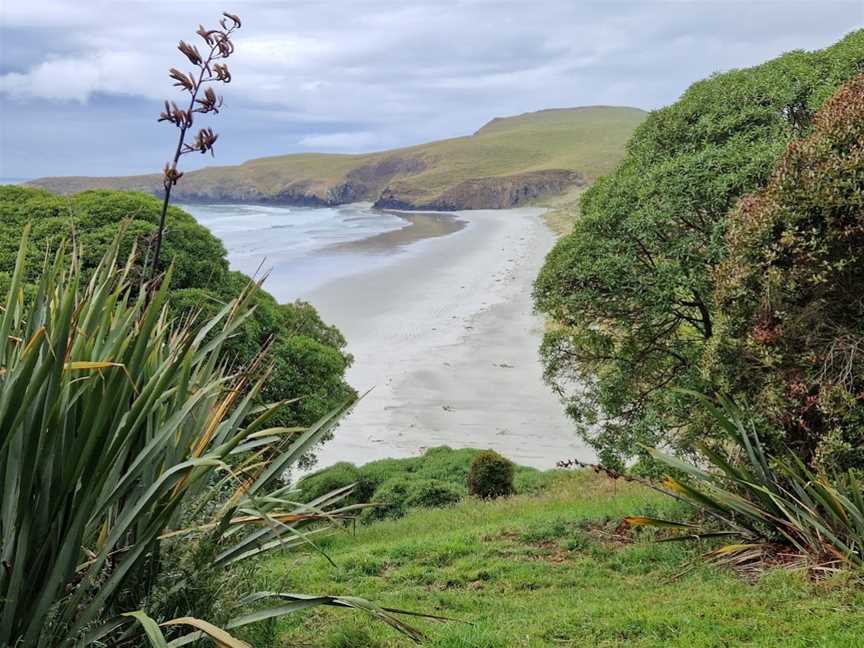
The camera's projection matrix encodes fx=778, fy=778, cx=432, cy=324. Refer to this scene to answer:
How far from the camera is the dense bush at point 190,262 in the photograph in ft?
37.4

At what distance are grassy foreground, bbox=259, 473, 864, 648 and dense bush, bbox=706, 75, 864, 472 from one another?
1413 mm

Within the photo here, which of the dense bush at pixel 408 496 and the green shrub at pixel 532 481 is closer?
the dense bush at pixel 408 496

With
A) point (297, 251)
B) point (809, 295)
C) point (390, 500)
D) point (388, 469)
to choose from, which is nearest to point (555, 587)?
point (809, 295)

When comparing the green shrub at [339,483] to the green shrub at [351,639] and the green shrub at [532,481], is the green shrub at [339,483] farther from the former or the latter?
the green shrub at [351,639]

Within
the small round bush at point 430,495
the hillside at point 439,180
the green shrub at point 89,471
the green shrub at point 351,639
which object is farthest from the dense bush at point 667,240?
the hillside at point 439,180

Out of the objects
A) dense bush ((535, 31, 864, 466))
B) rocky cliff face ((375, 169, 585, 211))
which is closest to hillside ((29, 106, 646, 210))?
rocky cliff face ((375, 169, 585, 211))

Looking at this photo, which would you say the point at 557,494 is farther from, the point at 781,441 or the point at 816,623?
the point at 816,623

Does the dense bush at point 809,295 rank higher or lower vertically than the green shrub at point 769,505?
higher

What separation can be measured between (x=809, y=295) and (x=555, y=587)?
3.31 meters

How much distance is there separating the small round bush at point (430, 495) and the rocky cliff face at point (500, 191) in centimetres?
12010

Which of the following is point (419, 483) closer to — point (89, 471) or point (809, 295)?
point (809, 295)

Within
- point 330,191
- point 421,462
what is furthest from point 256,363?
point 330,191

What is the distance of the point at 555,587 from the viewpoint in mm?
6719

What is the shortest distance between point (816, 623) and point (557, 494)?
7.38 metres
